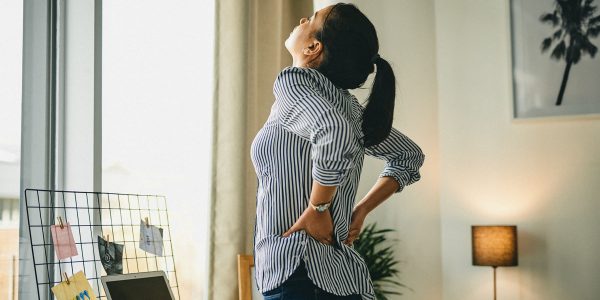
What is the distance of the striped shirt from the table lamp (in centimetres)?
255

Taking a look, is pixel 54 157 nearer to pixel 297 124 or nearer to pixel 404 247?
pixel 297 124

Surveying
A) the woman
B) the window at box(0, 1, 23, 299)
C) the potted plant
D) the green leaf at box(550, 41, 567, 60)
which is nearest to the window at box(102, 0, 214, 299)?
the window at box(0, 1, 23, 299)

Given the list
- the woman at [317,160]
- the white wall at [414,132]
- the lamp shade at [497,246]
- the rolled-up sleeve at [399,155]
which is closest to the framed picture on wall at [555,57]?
the white wall at [414,132]

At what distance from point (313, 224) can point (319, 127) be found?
0.57 feet

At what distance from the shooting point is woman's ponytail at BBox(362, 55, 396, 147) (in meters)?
1.43

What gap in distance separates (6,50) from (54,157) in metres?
0.42

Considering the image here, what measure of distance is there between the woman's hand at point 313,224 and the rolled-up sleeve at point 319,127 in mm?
62

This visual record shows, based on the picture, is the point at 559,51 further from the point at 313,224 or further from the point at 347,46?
the point at 313,224

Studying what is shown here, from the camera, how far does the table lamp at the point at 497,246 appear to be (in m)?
3.71

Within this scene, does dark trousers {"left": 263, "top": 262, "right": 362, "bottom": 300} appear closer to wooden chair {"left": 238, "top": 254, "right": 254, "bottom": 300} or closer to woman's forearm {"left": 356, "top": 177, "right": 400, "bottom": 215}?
woman's forearm {"left": 356, "top": 177, "right": 400, "bottom": 215}

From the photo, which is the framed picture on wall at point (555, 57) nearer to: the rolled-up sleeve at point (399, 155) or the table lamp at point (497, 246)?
the table lamp at point (497, 246)

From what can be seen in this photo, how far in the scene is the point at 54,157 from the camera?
2.56 metres

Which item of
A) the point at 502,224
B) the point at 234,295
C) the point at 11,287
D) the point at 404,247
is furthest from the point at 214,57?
the point at 502,224

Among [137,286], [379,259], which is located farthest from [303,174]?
[379,259]
